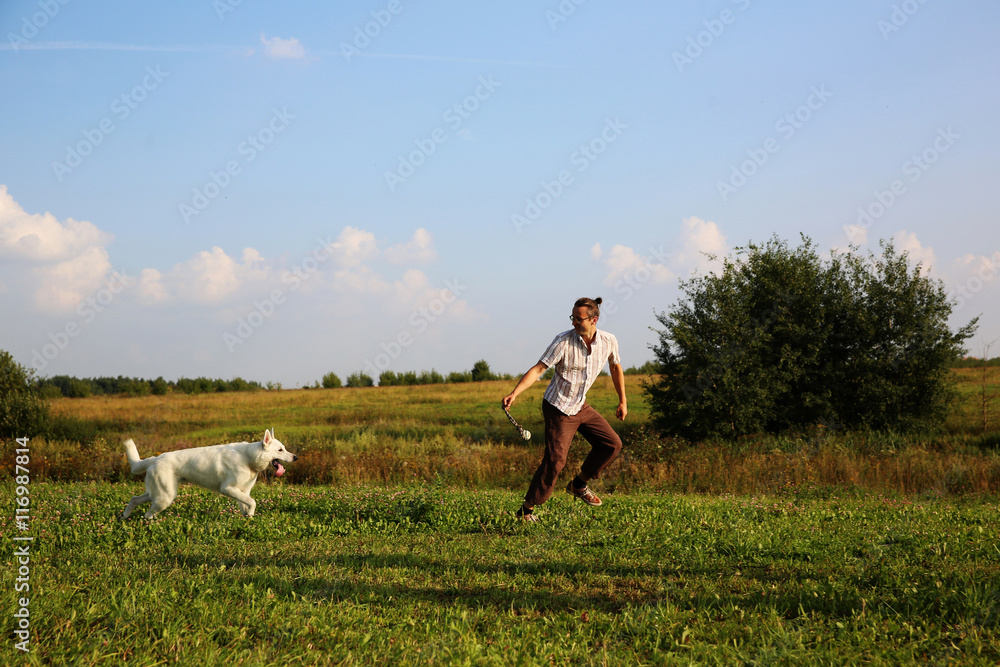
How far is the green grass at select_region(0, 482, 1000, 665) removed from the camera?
4.65m

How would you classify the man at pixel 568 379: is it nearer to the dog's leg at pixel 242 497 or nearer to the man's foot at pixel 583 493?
the man's foot at pixel 583 493

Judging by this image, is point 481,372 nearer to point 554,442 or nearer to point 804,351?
point 804,351

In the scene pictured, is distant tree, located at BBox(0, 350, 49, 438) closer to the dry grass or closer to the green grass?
the dry grass

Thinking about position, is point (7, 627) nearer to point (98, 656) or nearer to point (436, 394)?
point (98, 656)

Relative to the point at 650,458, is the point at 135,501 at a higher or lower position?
lower

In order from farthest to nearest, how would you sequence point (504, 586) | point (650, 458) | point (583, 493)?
point (650, 458)
point (583, 493)
point (504, 586)

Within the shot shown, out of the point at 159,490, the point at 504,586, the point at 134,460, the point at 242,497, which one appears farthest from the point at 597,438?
the point at 134,460

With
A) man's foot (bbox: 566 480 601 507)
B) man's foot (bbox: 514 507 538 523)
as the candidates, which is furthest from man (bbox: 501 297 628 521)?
man's foot (bbox: 566 480 601 507)

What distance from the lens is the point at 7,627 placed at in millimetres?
4492

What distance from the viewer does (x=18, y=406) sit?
25.0 metres

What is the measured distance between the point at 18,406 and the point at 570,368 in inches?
977

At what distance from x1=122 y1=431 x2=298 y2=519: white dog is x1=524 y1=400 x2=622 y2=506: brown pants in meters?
3.12

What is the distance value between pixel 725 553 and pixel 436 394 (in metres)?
40.3

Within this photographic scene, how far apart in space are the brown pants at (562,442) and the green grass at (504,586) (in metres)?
0.66
